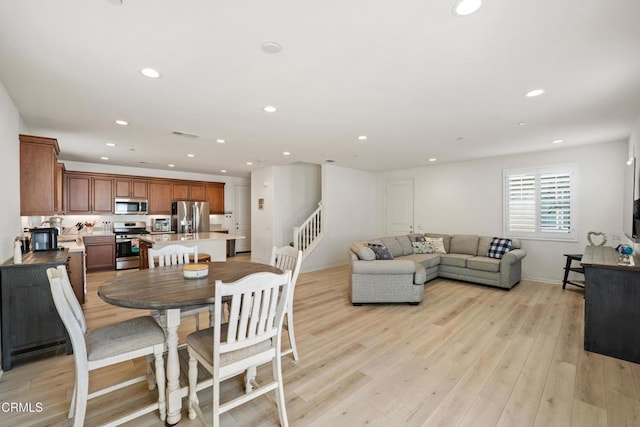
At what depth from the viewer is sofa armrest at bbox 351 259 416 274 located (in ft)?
13.0

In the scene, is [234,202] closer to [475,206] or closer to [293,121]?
[293,121]

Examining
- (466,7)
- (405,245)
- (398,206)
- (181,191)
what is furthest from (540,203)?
(181,191)

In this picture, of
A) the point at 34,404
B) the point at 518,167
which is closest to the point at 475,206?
the point at 518,167

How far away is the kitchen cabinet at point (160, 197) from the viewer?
23.7ft

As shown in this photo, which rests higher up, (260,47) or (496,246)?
(260,47)

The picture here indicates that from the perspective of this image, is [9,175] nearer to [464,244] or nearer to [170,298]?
[170,298]

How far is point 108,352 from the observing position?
5.48 feet

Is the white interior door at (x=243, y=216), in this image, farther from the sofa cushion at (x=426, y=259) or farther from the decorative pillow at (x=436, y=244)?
the decorative pillow at (x=436, y=244)

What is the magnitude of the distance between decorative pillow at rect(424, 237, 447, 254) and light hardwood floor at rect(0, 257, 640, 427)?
7.10 feet

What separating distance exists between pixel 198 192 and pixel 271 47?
696cm

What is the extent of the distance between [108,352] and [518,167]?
675 centimetres

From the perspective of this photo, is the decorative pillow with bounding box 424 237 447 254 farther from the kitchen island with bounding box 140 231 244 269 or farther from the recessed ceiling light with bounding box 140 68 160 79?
the recessed ceiling light with bounding box 140 68 160 79

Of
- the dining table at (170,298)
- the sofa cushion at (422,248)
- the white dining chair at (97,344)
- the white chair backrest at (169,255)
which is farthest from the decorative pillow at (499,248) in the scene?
the white dining chair at (97,344)

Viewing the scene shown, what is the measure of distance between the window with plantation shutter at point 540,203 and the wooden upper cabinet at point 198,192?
7722 mm
